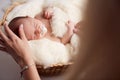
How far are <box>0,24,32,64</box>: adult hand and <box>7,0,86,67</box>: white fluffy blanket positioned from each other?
0.03 metres

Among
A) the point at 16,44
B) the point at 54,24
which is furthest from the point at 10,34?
the point at 54,24

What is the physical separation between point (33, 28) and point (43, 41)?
0.06 m

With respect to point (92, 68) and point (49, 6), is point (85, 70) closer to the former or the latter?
point (92, 68)

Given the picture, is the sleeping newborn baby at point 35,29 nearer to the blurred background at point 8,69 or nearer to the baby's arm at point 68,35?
the baby's arm at point 68,35

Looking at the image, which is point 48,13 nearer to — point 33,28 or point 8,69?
point 33,28

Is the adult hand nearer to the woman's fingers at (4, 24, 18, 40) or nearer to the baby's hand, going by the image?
the woman's fingers at (4, 24, 18, 40)

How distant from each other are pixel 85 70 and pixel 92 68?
10 mm

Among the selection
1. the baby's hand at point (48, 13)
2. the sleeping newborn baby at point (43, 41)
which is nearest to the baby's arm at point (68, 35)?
the sleeping newborn baby at point (43, 41)

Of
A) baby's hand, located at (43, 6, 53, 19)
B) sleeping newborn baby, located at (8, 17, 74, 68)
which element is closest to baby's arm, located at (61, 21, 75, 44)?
sleeping newborn baby, located at (8, 17, 74, 68)

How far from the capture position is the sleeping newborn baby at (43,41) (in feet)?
2.89

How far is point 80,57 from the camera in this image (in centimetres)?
33

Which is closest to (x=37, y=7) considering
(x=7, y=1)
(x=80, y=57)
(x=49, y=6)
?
(x=49, y=6)

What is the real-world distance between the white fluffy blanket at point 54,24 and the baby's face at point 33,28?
26 mm

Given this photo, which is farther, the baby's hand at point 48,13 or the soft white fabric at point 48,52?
the baby's hand at point 48,13
